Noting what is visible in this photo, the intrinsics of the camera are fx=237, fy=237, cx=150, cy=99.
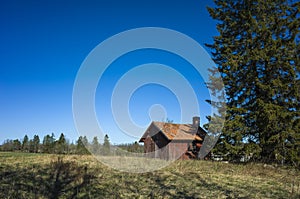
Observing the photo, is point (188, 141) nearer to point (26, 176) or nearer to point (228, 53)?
point (228, 53)

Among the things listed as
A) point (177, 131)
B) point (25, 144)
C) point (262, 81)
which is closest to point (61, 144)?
point (25, 144)

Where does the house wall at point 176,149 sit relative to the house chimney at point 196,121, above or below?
below

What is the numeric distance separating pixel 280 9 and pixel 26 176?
1838cm

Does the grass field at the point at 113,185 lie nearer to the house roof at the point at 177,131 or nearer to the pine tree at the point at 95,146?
the house roof at the point at 177,131

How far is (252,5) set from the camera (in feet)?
56.7

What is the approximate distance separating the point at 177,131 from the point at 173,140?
196cm

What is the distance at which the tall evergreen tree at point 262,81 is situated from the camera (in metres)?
14.7

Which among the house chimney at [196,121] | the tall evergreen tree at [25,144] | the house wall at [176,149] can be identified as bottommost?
the house wall at [176,149]

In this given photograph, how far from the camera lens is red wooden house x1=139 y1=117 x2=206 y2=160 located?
73.1 feet

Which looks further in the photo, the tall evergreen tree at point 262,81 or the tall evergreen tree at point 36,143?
the tall evergreen tree at point 36,143

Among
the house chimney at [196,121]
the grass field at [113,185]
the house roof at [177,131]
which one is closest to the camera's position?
the grass field at [113,185]

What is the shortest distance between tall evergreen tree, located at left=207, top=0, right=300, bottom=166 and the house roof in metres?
7.31

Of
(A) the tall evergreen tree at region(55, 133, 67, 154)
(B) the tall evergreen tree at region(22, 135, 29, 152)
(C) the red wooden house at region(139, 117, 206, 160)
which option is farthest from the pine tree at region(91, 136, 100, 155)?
(B) the tall evergreen tree at region(22, 135, 29, 152)

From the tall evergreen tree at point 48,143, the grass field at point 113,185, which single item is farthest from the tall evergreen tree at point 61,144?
the grass field at point 113,185
